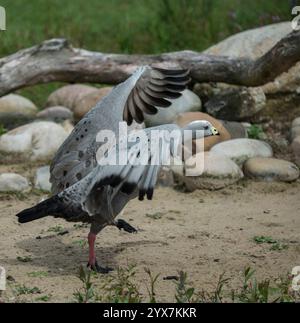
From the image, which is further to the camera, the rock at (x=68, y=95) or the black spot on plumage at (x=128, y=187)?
the rock at (x=68, y=95)

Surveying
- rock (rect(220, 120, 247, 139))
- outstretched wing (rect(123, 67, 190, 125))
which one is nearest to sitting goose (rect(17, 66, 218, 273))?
outstretched wing (rect(123, 67, 190, 125))

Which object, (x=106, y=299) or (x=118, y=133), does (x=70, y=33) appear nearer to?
(x=118, y=133)

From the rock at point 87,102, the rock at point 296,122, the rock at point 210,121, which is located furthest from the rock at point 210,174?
the rock at point 87,102

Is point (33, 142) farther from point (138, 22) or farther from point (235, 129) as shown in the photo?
point (138, 22)

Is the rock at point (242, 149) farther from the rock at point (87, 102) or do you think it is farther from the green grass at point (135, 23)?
the green grass at point (135, 23)

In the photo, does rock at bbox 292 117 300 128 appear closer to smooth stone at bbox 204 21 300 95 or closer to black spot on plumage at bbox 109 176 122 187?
smooth stone at bbox 204 21 300 95

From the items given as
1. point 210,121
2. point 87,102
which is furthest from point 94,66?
point 210,121

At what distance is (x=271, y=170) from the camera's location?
8148mm

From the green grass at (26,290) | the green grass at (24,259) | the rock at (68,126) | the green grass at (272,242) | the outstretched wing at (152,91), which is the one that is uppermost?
the outstretched wing at (152,91)

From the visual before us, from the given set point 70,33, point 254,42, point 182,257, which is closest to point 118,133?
point 182,257

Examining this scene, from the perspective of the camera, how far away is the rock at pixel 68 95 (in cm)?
1030

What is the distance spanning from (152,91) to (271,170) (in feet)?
5.89

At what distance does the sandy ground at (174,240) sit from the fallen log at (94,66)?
59.2 inches

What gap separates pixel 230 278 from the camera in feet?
19.3
